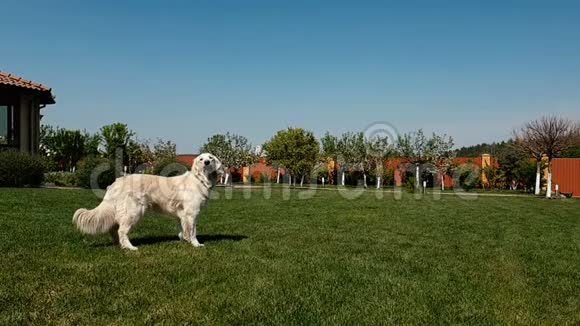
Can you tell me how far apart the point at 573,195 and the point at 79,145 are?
117 feet

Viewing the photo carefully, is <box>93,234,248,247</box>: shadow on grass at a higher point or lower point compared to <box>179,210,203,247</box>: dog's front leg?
lower

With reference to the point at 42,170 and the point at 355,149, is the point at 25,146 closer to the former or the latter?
the point at 42,170

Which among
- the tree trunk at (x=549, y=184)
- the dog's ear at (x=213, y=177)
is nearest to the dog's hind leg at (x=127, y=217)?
the dog's ear at (x=213, y=177)

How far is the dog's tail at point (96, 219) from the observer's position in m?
6.69

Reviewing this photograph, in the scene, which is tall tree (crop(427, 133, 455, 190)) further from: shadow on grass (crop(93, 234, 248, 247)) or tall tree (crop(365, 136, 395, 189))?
shadow on grass (crop(93, 234, 248, 247))

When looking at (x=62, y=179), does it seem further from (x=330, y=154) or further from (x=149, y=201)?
(x=330, y=154)

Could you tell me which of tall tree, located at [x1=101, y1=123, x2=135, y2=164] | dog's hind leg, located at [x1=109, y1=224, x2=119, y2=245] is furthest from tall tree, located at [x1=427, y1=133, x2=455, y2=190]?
dog's hind leg, located at [x1=109, y1=224, x2=119, y2=245]

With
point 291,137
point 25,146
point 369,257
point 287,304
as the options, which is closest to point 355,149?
point 291,137

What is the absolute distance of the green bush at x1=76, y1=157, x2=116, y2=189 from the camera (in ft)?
69.9

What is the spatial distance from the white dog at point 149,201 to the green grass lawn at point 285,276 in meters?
0.33

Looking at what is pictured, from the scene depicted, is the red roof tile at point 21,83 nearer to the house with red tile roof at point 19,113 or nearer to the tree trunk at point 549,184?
the house with red tile roof at point 19,113

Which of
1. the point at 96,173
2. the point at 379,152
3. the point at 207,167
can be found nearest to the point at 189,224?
the point at 207,167

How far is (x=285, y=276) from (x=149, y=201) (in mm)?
2653

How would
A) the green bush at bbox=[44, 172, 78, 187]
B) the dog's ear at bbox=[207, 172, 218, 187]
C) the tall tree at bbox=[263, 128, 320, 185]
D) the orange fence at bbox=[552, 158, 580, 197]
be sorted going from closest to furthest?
the dog's ear at bbox=[207, 172, 218, 187] → the green bush at bbox=[44, 172, 78, 187] → the orange fence at bbox=[552, 158, 580, 197] → the tall tree at bbox=[263, 128, 320, 185]
